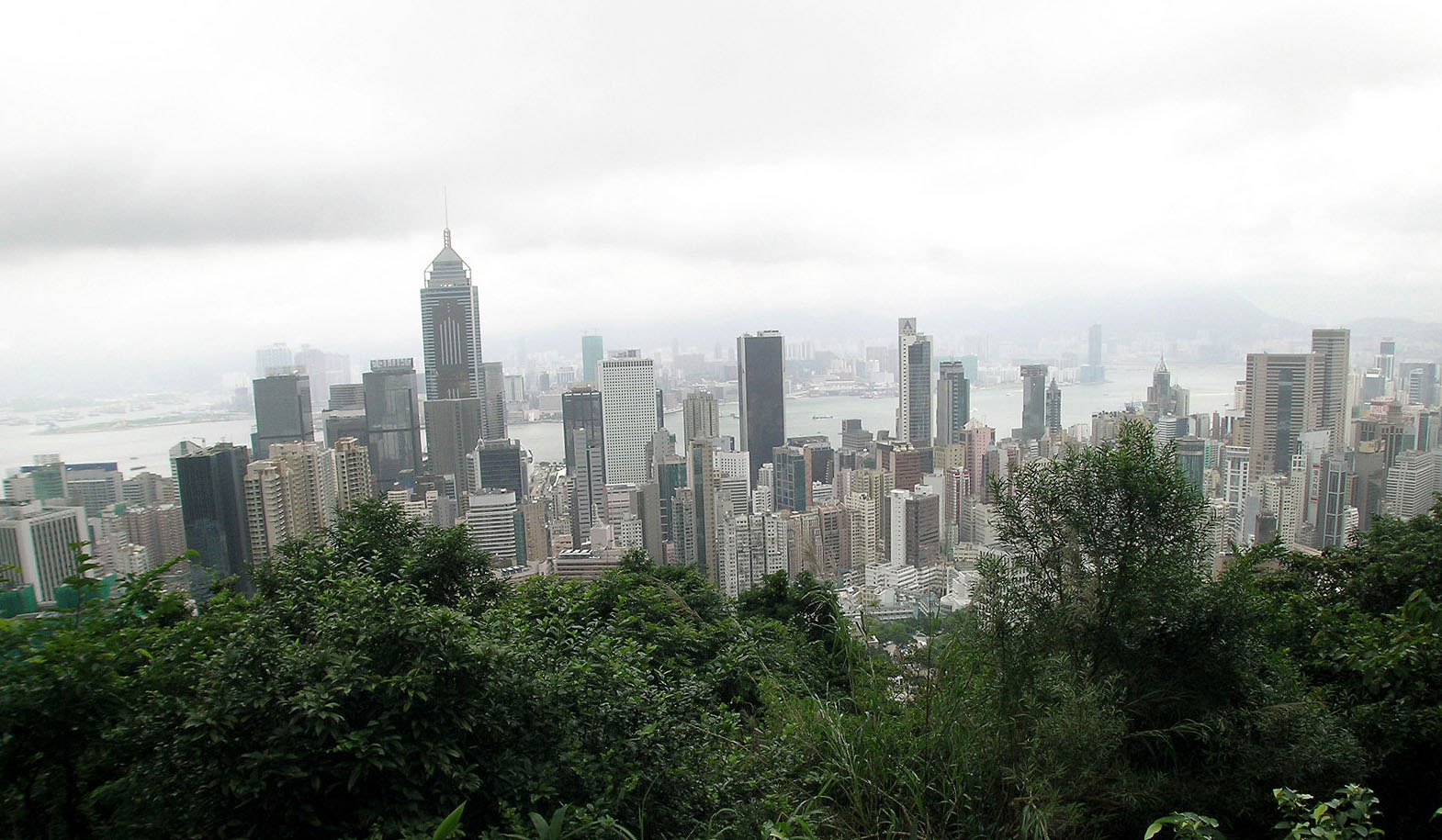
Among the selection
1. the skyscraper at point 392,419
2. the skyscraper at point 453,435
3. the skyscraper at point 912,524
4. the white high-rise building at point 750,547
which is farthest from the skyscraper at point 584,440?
the skyscraper at point 912,524

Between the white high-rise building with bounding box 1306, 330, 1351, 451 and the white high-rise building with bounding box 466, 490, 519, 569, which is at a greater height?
the white high-rise building with bounding box 1306, 330, 1351, 451

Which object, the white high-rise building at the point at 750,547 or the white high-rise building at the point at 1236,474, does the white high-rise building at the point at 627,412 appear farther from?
the white high-rise building at the point at 1236,474

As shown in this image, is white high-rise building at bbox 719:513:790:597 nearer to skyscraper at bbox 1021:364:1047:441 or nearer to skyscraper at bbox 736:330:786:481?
skyscraper at bbox 1021:364:1047:441

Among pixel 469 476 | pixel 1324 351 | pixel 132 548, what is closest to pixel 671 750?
pixel 132 548

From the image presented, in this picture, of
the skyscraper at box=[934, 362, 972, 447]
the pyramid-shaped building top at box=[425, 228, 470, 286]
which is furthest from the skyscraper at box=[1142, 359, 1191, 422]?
the pyramid-shaped building top at box=[425, 228, 470, 286]

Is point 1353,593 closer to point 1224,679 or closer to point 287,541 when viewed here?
point 1224,679

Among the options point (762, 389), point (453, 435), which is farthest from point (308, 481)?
point (762, 389)

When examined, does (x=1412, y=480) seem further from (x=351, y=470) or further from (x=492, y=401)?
(x=492, y=401)
